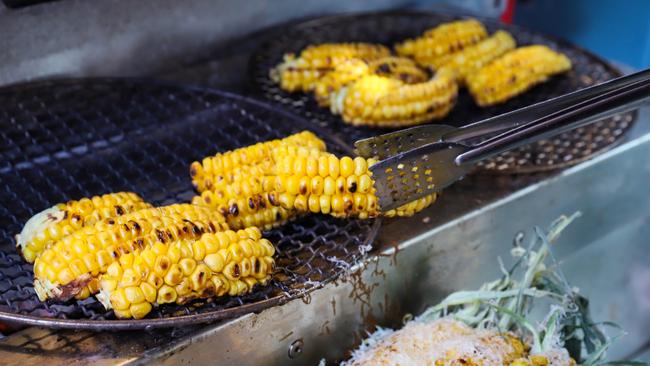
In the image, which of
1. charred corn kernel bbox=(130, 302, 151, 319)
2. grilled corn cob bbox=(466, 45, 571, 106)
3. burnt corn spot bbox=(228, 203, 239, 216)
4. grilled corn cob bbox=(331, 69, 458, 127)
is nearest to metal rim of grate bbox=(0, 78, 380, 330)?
charred corn kernel bbox=(130, 302, 151, 319)

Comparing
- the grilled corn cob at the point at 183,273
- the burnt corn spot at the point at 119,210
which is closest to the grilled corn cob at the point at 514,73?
the grilled corn cob at the point at 183,273

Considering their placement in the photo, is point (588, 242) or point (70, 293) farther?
point (588, 242)

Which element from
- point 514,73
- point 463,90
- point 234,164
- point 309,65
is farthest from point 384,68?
point 234,164

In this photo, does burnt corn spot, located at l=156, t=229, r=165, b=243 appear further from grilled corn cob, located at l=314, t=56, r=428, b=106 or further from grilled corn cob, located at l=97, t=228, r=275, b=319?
grilled corn cob, located at l=314, t=56, r=428, b=106

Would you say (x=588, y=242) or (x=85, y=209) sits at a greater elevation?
(x=85, y=209)

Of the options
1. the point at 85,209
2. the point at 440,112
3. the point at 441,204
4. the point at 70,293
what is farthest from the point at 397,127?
the point at 70,293

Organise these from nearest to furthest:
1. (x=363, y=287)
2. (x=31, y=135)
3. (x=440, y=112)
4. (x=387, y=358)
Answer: (x=387, y=358) → (x=363, y=287) → (x=31, y=135) → (x=440, y=112)

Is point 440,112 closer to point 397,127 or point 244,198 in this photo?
point 397,127
